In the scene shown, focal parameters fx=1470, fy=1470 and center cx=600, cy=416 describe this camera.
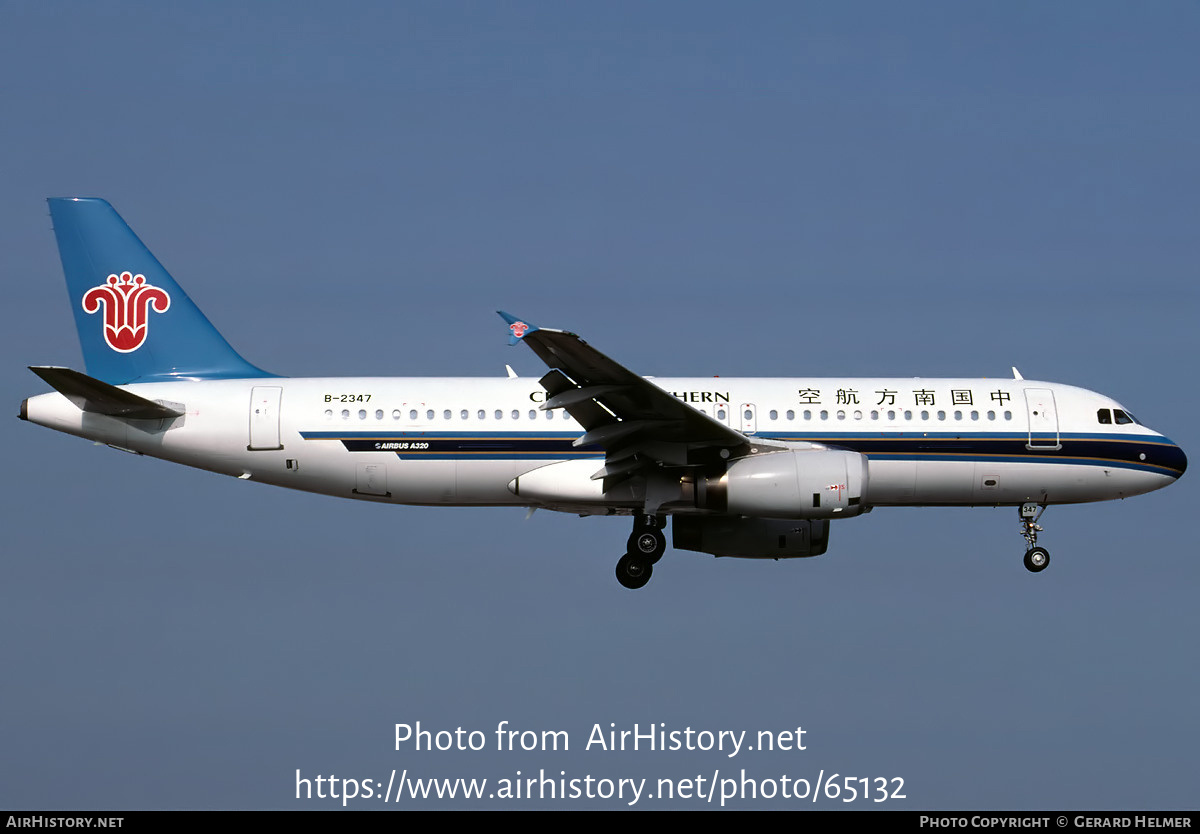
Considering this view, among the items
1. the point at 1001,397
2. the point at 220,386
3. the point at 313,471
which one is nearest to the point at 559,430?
the point at 313,471

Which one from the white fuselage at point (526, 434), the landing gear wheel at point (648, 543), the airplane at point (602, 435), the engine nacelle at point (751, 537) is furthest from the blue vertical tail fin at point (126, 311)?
the engine nacelle at point (751, 537)

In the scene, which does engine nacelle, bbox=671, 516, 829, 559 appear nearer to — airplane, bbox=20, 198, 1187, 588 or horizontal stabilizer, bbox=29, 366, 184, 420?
airplane, bbox=20, 198, 1187, 588

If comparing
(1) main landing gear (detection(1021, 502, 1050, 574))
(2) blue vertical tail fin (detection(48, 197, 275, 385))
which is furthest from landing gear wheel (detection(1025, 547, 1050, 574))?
(2) blue vertical tail fin (detection(48, 197, 275, 385))

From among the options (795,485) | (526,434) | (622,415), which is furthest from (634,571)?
(795,485)

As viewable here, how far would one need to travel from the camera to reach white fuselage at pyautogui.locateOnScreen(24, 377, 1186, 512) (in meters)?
29.5

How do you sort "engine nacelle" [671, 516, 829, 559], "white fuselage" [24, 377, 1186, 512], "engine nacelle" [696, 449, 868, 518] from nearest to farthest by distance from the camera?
"engine nacelle" [696, 449, 868, 518], "white fuselage" [24, 377, 1186, 512], "engine nacelle" [671, 516, 829, 559]

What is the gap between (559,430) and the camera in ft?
97.3

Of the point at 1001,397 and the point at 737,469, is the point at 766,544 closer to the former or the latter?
the point at 737,469

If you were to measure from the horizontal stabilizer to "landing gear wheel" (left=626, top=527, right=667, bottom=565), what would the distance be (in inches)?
376

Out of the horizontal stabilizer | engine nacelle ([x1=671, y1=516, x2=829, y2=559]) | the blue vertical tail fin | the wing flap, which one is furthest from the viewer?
engine nacelle ([x1=671, y1=516, x2=829, y2=559])

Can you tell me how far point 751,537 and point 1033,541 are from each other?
19.8 feet

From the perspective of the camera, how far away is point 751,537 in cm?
3131

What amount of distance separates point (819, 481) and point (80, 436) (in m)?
14.8

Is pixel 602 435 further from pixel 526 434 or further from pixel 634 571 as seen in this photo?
pixel 634 571
